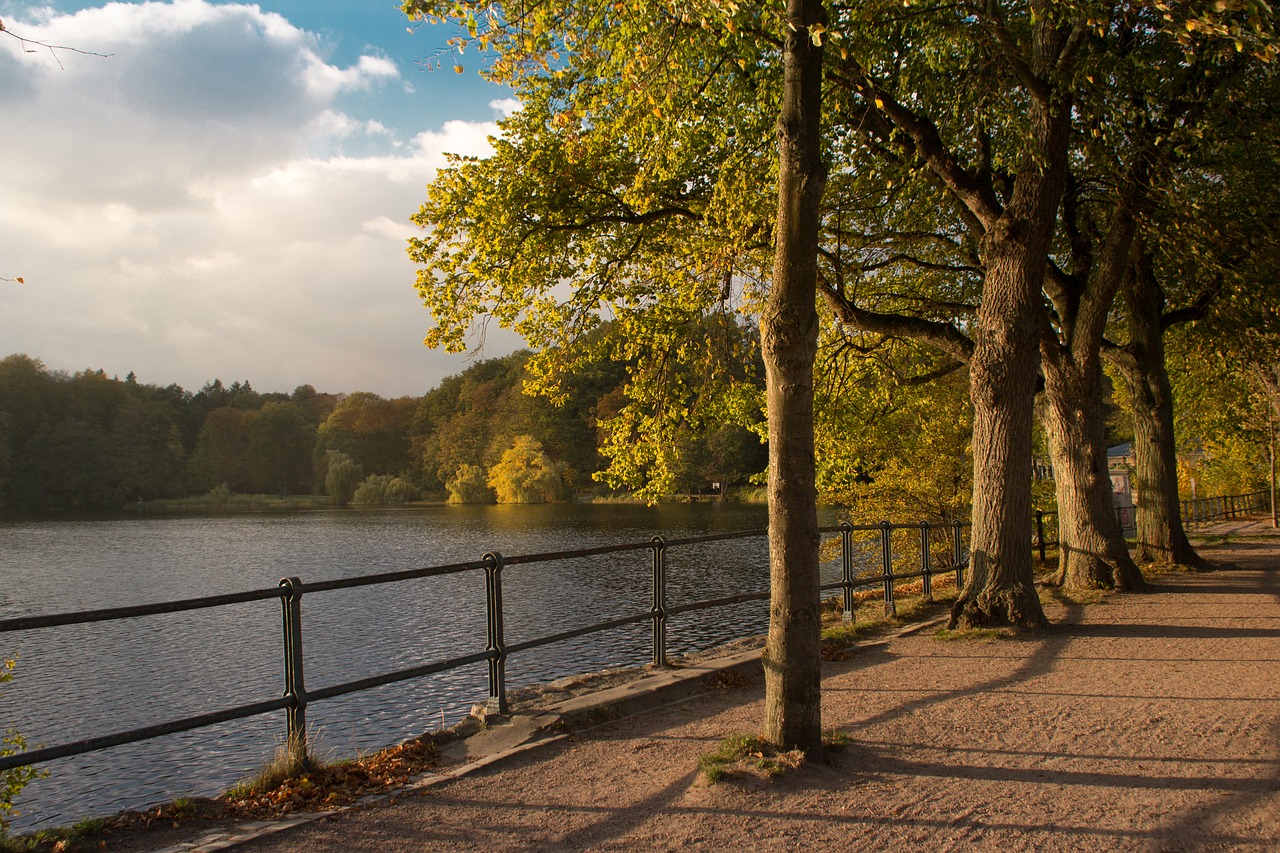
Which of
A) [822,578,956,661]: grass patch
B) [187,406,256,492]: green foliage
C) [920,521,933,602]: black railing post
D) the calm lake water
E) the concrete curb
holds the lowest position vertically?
the calm lake water

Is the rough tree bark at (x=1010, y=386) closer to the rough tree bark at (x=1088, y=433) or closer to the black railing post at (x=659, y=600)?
the rough tree bark at (x=1088, y=433)

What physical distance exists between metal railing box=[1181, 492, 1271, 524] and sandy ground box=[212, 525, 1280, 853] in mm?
31985

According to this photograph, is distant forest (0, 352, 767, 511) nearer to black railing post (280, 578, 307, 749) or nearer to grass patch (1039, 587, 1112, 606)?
grass patch (1039, 587, 1112, 606)

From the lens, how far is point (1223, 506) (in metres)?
43.3

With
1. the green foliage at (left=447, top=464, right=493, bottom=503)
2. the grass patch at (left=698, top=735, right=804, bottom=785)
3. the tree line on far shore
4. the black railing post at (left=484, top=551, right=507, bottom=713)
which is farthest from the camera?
the green foliage at (left=447, top=464, right=493, bottom=503)

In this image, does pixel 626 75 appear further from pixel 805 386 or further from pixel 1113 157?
pixel 1113 157

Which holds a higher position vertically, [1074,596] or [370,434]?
[370,434]

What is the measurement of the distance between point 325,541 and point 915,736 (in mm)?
40266

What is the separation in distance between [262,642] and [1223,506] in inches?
1677

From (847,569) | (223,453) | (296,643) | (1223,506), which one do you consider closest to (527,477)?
(223,453)

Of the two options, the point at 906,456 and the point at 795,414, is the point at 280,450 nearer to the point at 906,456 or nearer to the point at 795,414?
the point at 906,456

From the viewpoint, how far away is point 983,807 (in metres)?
4.76

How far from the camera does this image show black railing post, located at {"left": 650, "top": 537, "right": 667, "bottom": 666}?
25.4 ft

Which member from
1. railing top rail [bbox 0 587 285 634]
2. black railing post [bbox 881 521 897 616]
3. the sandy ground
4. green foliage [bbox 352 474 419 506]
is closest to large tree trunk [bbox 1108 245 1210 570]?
black railing post [bbox 881 521 897 616]
